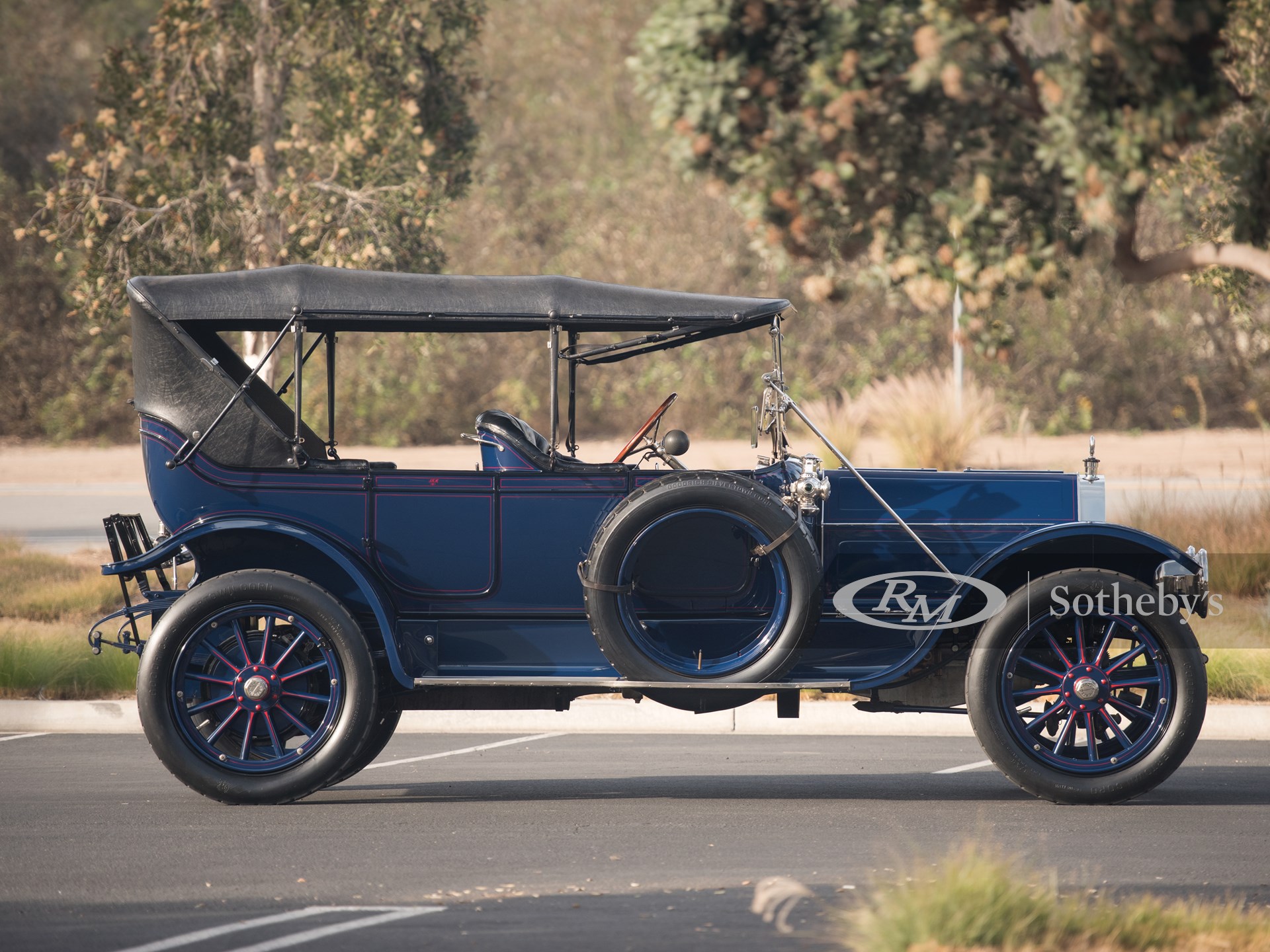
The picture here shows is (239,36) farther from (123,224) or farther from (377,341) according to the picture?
(377,341)

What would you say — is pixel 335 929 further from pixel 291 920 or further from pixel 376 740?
pixel 376 740

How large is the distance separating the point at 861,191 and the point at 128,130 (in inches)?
432

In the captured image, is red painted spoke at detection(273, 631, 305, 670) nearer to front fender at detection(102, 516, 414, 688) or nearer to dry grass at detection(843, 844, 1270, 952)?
front fender at detection(102, 516, 414, 688)

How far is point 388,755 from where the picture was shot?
9.05 meters

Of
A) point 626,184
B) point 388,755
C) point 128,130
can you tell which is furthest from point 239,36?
point 626,184

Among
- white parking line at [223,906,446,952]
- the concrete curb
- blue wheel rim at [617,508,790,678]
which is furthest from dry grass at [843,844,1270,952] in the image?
the concrete curb

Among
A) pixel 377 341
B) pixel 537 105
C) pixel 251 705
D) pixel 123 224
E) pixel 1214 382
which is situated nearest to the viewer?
pixel 251 705

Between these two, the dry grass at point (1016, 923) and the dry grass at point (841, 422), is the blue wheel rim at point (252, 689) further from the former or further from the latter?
the dry grass at point (841, 422)

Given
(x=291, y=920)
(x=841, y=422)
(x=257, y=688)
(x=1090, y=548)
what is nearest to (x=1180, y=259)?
(x=1090, y=548)

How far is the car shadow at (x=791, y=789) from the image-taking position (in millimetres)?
7625

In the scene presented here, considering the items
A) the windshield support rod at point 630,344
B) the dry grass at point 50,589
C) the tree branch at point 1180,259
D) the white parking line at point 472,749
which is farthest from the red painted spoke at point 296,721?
the dry grass at point 50,589

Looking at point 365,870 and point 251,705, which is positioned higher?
point 251,705

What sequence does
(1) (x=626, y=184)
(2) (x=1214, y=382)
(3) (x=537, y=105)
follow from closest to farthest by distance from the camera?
(2) (x=1214, y=382)
(1) (x=626, y=184)
(3) (x=537, y=105)

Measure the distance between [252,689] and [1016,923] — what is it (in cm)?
375
